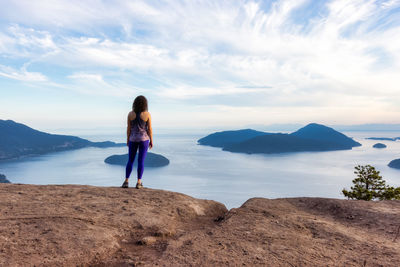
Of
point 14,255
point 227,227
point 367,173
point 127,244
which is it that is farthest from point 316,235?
point 367,173

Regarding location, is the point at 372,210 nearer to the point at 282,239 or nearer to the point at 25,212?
the point at 282,239

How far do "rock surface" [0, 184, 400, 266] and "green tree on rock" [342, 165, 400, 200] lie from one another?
1226 centimetres

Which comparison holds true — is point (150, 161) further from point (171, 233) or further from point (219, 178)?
point (171, 233)

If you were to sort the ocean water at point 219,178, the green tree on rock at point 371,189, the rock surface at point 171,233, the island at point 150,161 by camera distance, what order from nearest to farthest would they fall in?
the rock surface at point 171,233 < the green tree on rock at point 371,189 < the ocean water at point 219,178 < the island at point 150,161

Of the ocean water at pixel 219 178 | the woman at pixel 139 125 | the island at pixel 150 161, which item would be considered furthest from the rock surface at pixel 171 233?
the island at pixel 150 161

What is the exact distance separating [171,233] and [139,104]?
402 centimetres

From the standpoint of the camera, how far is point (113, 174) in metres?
125

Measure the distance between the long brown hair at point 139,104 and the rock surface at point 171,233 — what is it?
8.06 ft

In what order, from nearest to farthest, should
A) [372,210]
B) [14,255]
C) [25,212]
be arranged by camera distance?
1. [14,255]
2. [25,212]
3. [372,210]

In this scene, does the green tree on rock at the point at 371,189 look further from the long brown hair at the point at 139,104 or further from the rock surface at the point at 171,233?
the long brown hair at the point at 139,104

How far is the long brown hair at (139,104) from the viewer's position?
6953mm

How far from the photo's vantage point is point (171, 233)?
4.29 m

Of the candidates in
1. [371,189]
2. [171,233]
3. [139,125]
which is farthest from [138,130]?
[371,189]

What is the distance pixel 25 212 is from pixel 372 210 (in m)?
8.25
